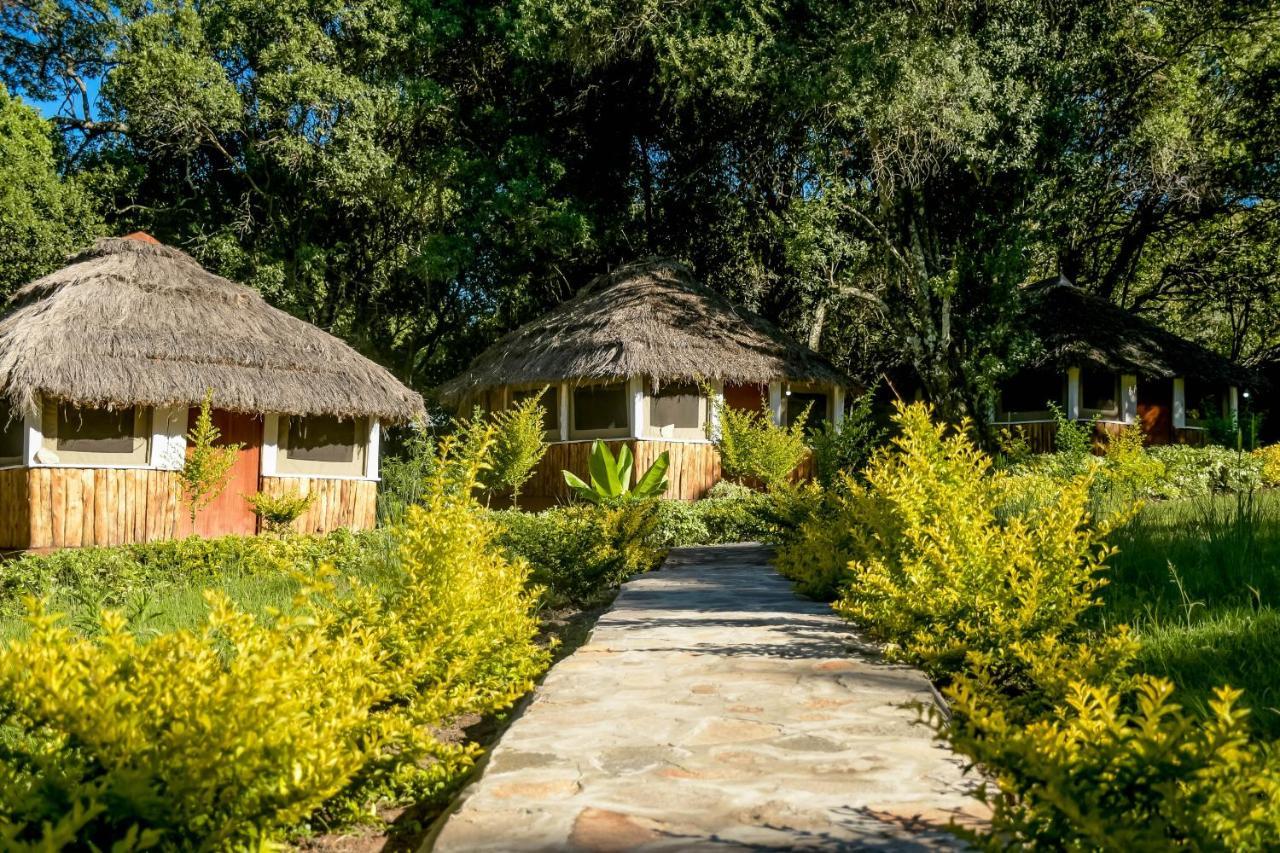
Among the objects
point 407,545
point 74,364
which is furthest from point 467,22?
point 407,545

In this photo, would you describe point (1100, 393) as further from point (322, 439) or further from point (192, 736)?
point (192, 736)

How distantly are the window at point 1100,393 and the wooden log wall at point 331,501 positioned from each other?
14425mm

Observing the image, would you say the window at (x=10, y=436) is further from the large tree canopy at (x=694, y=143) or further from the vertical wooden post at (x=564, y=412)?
the vertical wooden post at (x=564, y=412)

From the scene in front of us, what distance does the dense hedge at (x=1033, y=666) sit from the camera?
192 centimetres

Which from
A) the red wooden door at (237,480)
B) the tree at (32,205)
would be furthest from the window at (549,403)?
the tree at (32,205)

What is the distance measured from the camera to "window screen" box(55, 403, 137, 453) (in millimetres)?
13297

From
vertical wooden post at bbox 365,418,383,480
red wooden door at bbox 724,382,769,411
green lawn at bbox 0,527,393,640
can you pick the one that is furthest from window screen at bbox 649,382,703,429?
green lawn at bbox 0,527,393,640

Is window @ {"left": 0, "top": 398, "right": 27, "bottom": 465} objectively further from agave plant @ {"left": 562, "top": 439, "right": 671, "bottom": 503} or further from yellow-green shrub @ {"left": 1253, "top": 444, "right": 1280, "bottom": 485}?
yellow-green shrub @ {"left": 1253, "top": 444, "right": 1280, "bottom": 485}

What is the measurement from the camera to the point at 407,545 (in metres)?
3.91

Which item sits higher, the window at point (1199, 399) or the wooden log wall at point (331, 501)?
the window at point (1199, 399)

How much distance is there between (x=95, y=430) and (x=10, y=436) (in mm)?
1240

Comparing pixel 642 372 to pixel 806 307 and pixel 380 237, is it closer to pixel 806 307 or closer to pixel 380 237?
pixel 806 307

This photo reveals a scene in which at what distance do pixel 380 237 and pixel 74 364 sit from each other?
9673 mm

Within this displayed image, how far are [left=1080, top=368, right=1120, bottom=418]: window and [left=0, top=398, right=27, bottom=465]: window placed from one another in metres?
18.9
